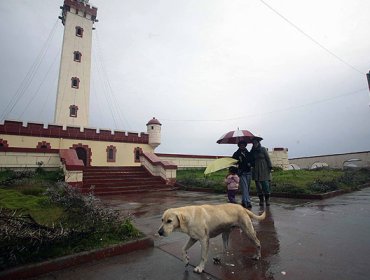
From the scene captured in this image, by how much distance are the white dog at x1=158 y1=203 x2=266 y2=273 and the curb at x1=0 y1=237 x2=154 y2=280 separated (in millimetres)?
1148

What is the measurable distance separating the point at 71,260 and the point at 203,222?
199 centimetres

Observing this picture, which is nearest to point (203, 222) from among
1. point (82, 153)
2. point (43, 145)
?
point (43, 145)

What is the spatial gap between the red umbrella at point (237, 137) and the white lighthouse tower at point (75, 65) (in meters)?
22.0

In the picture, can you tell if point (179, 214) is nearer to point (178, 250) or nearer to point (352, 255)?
point (178, 250)

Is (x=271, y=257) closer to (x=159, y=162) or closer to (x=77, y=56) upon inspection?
(x=159, y=162)

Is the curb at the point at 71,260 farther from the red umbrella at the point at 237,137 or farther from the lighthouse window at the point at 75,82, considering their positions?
the lighthouse window at the point at 75,82

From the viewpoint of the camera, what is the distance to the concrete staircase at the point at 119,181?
1360cm

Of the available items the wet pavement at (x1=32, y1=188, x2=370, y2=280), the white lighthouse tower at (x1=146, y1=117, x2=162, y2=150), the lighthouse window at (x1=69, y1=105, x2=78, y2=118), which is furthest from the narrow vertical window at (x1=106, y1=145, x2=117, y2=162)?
the wet pavement at (x1=32, y1=188, x2=370, y2=280)

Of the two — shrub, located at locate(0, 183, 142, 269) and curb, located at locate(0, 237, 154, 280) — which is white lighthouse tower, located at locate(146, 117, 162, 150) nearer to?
shrub, located at locate(0, 183, 142, 269)

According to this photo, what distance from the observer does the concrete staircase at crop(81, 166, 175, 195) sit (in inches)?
535

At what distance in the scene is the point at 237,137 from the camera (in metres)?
8.15

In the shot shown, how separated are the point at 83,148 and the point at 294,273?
64.9 feet

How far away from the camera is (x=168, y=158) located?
22125 millimetres

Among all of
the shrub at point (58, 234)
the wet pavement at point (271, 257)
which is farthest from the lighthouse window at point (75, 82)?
the wet pavement at point (271, 257)
